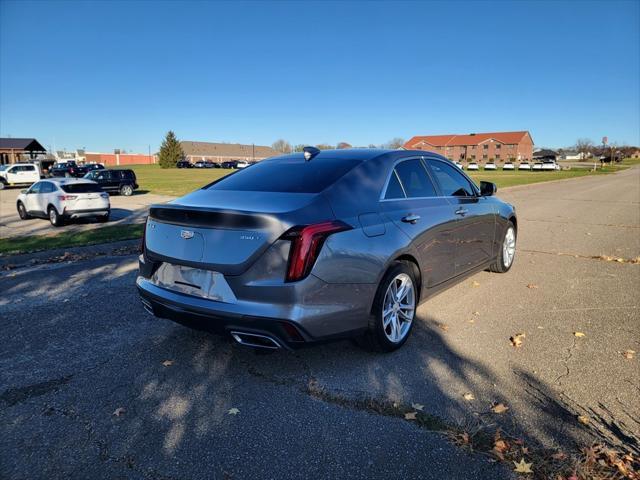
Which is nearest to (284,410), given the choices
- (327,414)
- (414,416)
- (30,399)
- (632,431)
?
(327,414)

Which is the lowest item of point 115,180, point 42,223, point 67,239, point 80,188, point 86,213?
point 42,223

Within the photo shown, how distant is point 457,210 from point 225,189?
2.43 metres

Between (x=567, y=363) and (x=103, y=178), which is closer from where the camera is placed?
(x=567, y=363)

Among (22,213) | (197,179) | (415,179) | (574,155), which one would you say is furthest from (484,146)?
(415,179)

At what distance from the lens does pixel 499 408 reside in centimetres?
303

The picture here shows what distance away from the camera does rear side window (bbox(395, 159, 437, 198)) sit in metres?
4.22

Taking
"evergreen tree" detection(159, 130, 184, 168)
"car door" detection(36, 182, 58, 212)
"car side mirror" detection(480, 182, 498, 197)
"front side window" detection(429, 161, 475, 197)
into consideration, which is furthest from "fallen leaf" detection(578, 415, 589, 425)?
"evergreen tree" detection(159, 130, 184, 168)

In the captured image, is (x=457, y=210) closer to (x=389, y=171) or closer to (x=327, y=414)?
(x=389, y=171)

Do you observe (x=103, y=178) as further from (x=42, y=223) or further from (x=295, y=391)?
(x=295, y=391)

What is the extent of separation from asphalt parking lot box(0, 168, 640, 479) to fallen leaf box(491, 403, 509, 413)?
6 cm

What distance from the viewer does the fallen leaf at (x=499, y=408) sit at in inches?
118

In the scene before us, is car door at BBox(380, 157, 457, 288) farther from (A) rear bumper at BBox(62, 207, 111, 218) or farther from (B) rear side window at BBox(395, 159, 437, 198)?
(A) rear bumper at BBox(62, 207, 111, 218)

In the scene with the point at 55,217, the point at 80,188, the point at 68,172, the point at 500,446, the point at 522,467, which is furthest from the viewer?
the point at 68,172

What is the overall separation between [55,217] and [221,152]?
443 ft
